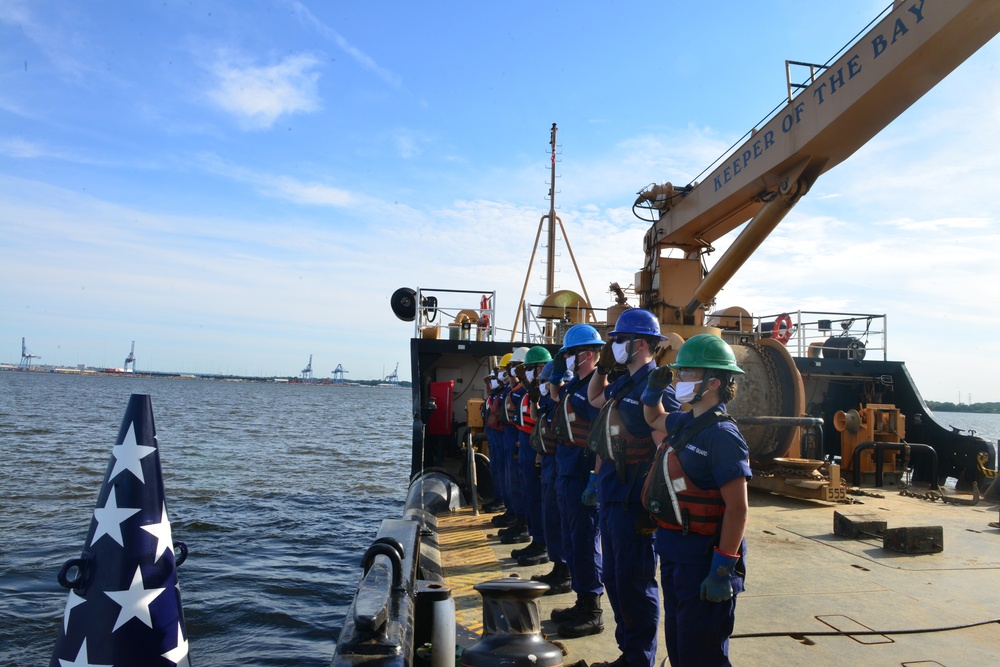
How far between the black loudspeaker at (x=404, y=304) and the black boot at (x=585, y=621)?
962 centimetres

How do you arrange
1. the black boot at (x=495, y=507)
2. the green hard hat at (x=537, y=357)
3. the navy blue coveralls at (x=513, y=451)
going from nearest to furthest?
the green hard hat at (x=537, y=357)
the navy blue coveralls at (x=513, y=451)
the black boot at (x=495, y=507)

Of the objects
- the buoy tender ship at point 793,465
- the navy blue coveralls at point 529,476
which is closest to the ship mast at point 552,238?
the buoy tender ship at point 793,465

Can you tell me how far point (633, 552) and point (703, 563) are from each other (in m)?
0.84

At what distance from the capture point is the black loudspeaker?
545 inches

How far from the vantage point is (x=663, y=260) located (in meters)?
11.8

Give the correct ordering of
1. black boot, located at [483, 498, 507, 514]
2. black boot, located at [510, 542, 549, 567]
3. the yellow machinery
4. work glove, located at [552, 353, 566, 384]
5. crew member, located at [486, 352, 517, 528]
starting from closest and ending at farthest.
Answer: work glove, located at [552, 353, 566, 384] < black boot, located at [510, 542, 549, 567] < crew member, located at [486, 352, 517, 528] < black boot, located at [483, 498, 507, 514] < the yellow machinery

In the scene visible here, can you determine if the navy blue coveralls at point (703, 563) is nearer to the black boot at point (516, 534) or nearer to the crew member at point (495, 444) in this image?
the black boot at point (516, 534)

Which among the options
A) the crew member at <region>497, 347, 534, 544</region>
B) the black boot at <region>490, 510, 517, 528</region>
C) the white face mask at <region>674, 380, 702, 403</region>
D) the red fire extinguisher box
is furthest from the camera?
the red fire extinguisher box

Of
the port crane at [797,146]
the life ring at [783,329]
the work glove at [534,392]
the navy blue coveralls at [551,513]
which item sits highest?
the port crane at [797,146]

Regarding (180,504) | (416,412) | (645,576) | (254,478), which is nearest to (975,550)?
(645,576)

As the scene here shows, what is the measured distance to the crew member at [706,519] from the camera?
2828 millimetres

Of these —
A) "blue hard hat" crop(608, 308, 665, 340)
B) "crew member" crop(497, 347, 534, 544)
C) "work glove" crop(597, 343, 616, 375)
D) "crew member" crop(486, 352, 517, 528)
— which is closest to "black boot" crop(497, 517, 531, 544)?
"crew member" crop(497, 347, 534, 544)

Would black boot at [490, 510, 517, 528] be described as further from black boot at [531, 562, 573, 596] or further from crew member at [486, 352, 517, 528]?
black boot at [531, 562, 573, 596]

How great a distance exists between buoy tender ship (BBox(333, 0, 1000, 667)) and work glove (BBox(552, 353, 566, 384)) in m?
1.45
